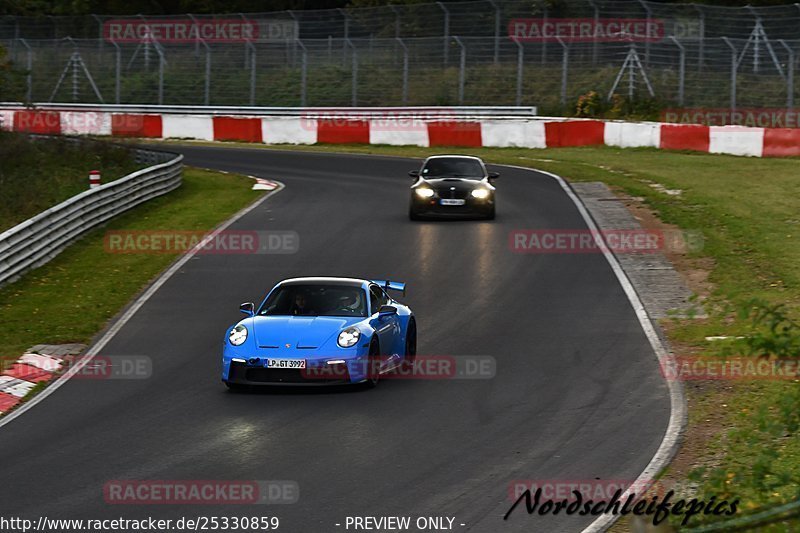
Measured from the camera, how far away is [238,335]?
13.5 metres

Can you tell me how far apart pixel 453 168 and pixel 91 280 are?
8821 mm

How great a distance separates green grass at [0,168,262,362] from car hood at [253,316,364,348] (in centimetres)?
409

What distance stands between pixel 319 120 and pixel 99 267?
2322 centimetres

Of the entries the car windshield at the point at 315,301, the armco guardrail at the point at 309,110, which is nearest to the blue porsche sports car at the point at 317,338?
the car windshield at the point at 315,301

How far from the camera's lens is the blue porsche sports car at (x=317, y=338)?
13.2m

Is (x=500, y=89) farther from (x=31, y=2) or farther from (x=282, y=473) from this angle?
(x=282, y=473)

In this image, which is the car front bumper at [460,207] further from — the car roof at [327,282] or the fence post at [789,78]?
the fence post at [789,78]

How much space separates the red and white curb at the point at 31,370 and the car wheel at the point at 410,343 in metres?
4.23

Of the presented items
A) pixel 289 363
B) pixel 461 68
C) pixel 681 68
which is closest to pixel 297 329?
pixel 289 363

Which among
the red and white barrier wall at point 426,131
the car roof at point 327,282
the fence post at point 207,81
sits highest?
the fence post at point 207,81

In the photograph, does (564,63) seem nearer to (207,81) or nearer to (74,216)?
(207,81)

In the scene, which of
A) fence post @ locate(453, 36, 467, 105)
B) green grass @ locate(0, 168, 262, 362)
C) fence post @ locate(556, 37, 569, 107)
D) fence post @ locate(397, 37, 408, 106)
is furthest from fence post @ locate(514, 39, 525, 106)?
green grass @ locate(0, 168, 262, 362)

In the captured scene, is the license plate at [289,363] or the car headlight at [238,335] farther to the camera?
the car headlight at [238,335]

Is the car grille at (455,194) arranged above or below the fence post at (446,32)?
below
